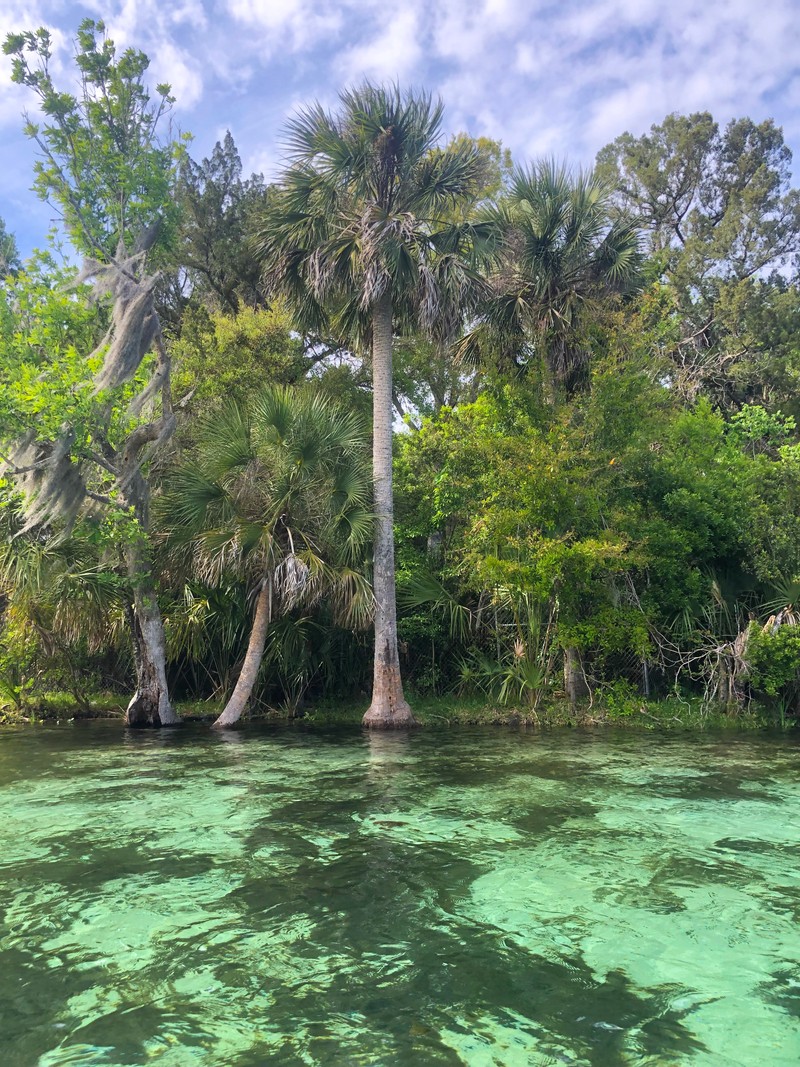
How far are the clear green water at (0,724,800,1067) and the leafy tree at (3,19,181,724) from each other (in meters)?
Answer: 4.42

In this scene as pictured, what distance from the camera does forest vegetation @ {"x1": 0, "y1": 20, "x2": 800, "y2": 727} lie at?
12.3m

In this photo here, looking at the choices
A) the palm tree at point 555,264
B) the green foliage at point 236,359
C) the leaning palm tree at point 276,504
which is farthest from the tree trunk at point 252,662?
the palm tree at point 555,264

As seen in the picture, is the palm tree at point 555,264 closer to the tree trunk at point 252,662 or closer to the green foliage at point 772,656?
the green foliage at point 772,656

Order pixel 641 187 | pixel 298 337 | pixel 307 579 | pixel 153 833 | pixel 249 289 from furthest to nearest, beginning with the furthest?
1. pixel 641 187
2. pixel 249 289
3. pixel 298 337
4. pixel 307 579
5. pixel 153 833

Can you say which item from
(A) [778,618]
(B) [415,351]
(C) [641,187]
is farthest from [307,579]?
(C) [641,187]

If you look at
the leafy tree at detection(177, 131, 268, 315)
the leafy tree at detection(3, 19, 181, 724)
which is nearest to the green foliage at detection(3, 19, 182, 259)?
the leafy tree at detection(3, 19, 181, 724)

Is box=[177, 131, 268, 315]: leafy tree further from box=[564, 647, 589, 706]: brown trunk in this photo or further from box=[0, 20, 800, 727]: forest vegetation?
box=[564, 647, 589, 706]: brown trunk

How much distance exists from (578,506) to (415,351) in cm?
837

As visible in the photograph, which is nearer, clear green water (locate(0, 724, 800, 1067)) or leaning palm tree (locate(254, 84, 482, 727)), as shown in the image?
clear green water (locate(0, 724, 800, 1067))

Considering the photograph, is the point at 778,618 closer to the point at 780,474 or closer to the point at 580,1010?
the point at 780,474

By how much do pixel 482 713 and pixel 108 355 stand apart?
28.3 ft

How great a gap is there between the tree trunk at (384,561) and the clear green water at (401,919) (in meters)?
4.33

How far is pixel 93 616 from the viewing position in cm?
1277

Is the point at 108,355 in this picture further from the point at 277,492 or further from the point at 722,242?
the point at 722,242
